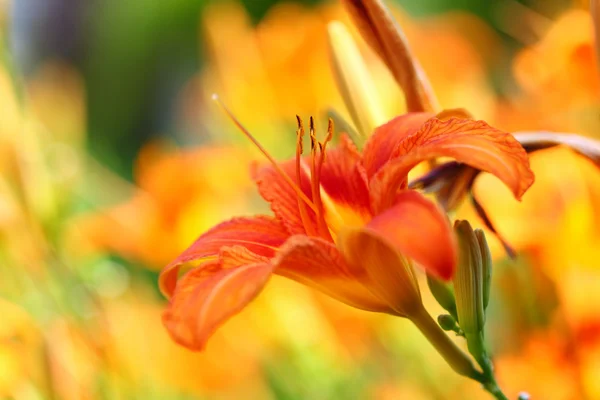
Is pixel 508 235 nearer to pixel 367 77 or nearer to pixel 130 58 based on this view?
pixel 367 77

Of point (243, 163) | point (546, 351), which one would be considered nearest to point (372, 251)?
point (546, 351)

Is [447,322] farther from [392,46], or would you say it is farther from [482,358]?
[392,46]

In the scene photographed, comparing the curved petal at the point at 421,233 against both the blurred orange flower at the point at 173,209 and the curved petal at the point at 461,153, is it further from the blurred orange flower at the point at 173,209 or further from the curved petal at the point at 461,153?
the blurred orange flower at the point at 173,209

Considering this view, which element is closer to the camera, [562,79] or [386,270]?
[386,270]

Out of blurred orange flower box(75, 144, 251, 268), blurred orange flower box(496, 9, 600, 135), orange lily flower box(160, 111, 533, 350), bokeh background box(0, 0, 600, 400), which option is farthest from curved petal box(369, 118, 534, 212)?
blurred orange flower box(75, 144, 251, 268)

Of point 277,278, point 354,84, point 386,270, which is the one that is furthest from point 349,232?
point 277,278
